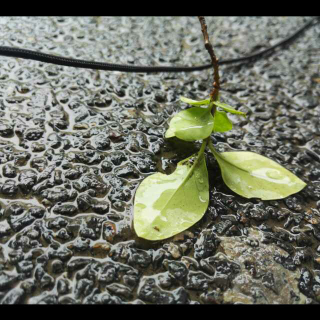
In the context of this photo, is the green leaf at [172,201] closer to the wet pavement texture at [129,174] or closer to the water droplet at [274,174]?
the wet pavement texture at [129,174]

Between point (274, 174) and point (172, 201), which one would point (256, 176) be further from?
point (172, 201)

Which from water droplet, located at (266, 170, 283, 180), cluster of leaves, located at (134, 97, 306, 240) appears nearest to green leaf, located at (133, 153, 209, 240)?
cluster of leaves, located at (134, 97, 306, 240)

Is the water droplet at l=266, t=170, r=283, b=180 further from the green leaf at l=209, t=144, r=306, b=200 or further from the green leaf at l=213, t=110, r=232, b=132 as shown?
the green leaf at l=213, t=110, r=232, b=132

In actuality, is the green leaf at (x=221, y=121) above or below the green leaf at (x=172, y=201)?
above

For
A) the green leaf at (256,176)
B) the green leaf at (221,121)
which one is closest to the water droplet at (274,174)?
the green leaf at (256,176)

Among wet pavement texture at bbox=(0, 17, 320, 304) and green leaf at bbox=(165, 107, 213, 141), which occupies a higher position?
green leaf at bbox=(165, 107, 213, 141)

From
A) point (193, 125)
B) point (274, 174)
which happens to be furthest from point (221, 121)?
point (274, 174)
